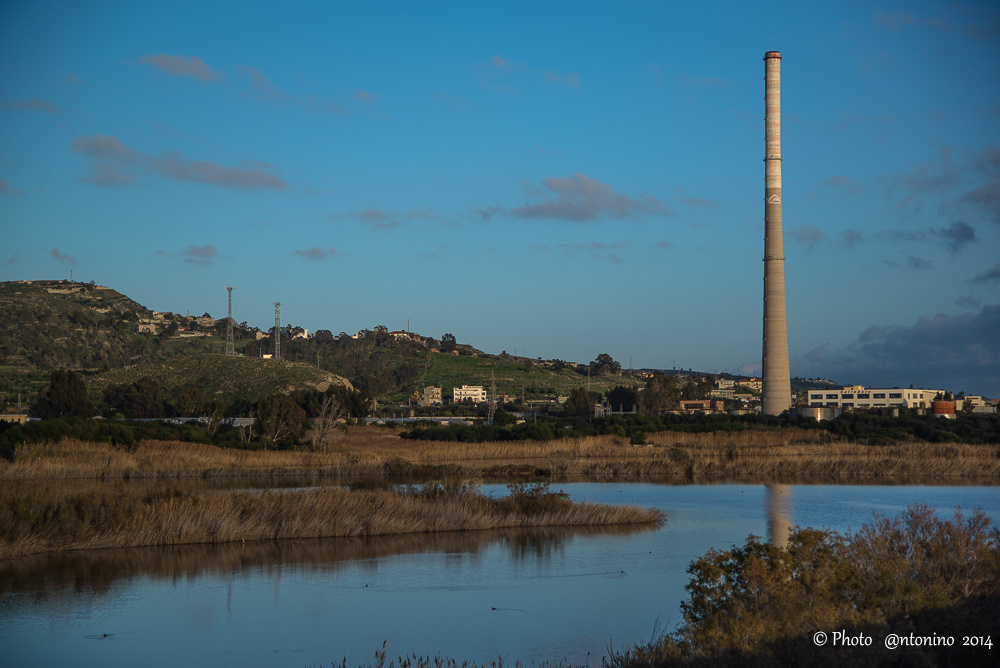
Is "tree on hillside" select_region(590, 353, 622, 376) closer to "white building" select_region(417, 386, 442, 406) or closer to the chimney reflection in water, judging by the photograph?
"white building" select_region(417, 386, 442, 406)

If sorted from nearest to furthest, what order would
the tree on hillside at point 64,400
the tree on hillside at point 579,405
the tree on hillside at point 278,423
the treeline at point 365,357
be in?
the tree on hillside at point 278,423
the tree on hillside at point 64,400
the tree on hillside at point 579,405
the treeline at point 365,357

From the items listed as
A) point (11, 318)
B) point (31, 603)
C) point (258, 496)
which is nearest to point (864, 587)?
point (31, 603)

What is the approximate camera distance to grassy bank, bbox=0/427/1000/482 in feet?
134

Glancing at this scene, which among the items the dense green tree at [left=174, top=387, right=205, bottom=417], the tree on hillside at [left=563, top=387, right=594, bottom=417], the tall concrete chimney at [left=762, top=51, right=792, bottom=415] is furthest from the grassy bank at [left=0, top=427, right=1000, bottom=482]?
the tree on hillside at [left=563, top=387, right=594, bottom=417]

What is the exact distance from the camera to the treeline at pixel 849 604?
37.6ft

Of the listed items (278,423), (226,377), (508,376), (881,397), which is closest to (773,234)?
(278,423)

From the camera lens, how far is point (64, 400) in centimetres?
6431

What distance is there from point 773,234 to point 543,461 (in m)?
33.7

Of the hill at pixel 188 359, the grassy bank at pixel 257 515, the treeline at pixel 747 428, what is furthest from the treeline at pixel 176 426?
the hill at pixel 188 359

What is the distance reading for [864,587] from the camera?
44.2 ft

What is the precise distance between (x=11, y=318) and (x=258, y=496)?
138 meters

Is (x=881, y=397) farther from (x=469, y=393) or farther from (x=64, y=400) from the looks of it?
(x=64, y=400)

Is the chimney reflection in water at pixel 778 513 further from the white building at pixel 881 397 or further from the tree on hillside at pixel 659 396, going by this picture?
the white building at pixel 881 397

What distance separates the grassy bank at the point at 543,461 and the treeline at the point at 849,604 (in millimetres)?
26263
